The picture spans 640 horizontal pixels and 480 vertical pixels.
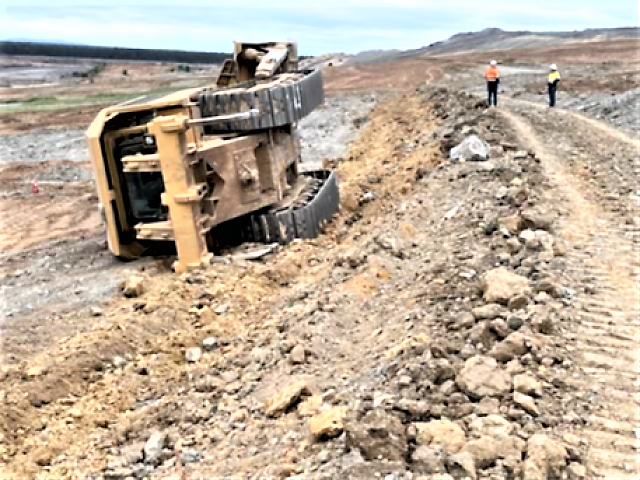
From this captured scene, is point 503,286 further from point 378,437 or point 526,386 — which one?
point 378,437

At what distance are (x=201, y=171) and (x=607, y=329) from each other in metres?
4.82

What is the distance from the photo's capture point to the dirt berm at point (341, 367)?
12.9 ft

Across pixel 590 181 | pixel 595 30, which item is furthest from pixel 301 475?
pixel 595 30

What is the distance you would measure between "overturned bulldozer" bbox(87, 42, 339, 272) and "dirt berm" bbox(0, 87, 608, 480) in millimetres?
456

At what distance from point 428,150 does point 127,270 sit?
6.46 m

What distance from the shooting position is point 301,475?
386cm

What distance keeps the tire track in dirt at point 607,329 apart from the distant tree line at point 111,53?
5403cm

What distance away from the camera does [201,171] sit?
856 cm

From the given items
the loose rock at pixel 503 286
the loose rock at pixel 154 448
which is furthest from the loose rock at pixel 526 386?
the loose rock at pixel 154 448

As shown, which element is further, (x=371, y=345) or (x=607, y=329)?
(x=371, y=345)

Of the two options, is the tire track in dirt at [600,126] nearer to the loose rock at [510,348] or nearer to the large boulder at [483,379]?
the loose rock at [510,348]

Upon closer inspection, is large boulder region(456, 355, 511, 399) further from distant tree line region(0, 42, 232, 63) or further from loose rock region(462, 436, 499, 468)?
distant tree line region(0, 42, 232, 63)

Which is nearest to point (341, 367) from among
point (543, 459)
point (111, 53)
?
point (543, 459)

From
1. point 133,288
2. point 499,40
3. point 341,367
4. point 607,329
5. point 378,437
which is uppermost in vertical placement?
point 378,437
